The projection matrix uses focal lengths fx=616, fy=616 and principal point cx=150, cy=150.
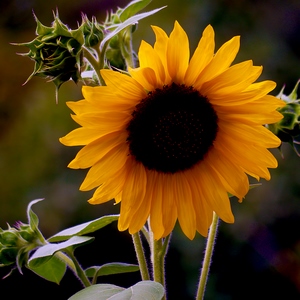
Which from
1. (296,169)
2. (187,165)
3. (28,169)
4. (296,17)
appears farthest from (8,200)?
(187,165)

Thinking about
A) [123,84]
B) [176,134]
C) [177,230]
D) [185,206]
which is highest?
[123,84]

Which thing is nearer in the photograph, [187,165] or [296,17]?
[187,165]

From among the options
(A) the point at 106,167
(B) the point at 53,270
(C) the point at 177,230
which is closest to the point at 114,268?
(B) the point at 53,270

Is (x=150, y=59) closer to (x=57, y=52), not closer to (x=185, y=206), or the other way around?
(x=57, y=52)

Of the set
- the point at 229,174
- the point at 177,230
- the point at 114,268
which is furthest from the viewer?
the point at 177,230

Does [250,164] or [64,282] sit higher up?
[250,164]

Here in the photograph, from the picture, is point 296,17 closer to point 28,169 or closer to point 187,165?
point 28,169

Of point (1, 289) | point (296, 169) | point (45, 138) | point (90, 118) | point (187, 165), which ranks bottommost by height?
point (1, 289)
